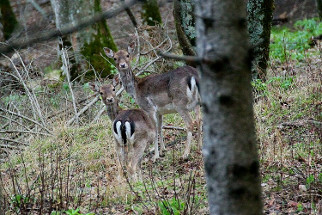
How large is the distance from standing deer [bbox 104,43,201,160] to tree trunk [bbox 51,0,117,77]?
162 inches

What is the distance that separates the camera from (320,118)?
618 cm

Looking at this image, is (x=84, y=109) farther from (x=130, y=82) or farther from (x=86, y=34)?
(x=86, y=34)

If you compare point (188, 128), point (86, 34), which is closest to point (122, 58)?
point (188, 128)

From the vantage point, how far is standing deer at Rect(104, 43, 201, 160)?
804cm

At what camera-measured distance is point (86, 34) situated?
1340 cm

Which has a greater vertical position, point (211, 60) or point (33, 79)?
point (33, 79)

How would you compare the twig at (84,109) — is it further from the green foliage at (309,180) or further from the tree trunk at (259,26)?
the green foliage at (309,180)

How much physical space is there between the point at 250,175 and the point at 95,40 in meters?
11.4

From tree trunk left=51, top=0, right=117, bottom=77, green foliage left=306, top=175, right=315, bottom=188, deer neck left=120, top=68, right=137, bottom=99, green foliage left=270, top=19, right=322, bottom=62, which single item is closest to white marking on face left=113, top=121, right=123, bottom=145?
deer neck left=120, top=68, right=137, bottom=99

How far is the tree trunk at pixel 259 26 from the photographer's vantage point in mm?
9195

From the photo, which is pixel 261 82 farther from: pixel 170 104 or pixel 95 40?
pixel 95 40

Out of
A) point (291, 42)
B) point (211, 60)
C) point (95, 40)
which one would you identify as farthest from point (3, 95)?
point (211, 60)

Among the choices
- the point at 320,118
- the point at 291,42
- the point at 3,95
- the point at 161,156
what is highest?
the point at 291,42

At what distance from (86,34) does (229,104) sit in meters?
11.4
